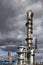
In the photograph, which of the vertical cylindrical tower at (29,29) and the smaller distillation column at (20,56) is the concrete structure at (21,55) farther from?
the vertical cylindrical tower at (29,29)

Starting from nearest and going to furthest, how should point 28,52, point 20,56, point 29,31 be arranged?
point 20,56 < point 28,52 < point 29,31

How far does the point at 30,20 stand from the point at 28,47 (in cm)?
1021

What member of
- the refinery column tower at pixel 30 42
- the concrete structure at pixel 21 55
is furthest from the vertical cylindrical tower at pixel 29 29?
the concrete structure at pixel 21 55

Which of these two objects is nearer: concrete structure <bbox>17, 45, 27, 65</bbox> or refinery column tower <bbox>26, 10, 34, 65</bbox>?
concrete structure <bbox>17, 45, 27, 65</bbox>

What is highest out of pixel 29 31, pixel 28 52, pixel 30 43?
pixel 29 31

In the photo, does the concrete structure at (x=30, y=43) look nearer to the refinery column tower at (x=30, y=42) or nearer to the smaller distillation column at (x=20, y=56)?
the refinery column tower at (x=30, y=42)

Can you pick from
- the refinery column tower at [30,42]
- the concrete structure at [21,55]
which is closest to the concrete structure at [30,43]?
the refinery column tower at [30,42]

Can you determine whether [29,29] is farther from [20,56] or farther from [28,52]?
[20,56]

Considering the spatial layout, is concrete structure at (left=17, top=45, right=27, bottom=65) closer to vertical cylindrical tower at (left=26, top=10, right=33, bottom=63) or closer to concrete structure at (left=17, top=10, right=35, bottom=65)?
concrete structure at (left=17, top=10, right=35, bottom=65)

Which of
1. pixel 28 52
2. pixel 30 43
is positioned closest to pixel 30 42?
pixel 30 43

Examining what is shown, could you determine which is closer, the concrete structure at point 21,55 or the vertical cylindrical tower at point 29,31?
the concrete structure at point 21,55

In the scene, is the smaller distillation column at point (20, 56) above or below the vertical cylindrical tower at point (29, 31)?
below

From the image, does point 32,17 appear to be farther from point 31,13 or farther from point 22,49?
point 22,49

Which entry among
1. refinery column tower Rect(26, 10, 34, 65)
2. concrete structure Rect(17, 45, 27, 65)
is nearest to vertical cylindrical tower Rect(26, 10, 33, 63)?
refinery column tower Rect(26, 10, 34, 65)
